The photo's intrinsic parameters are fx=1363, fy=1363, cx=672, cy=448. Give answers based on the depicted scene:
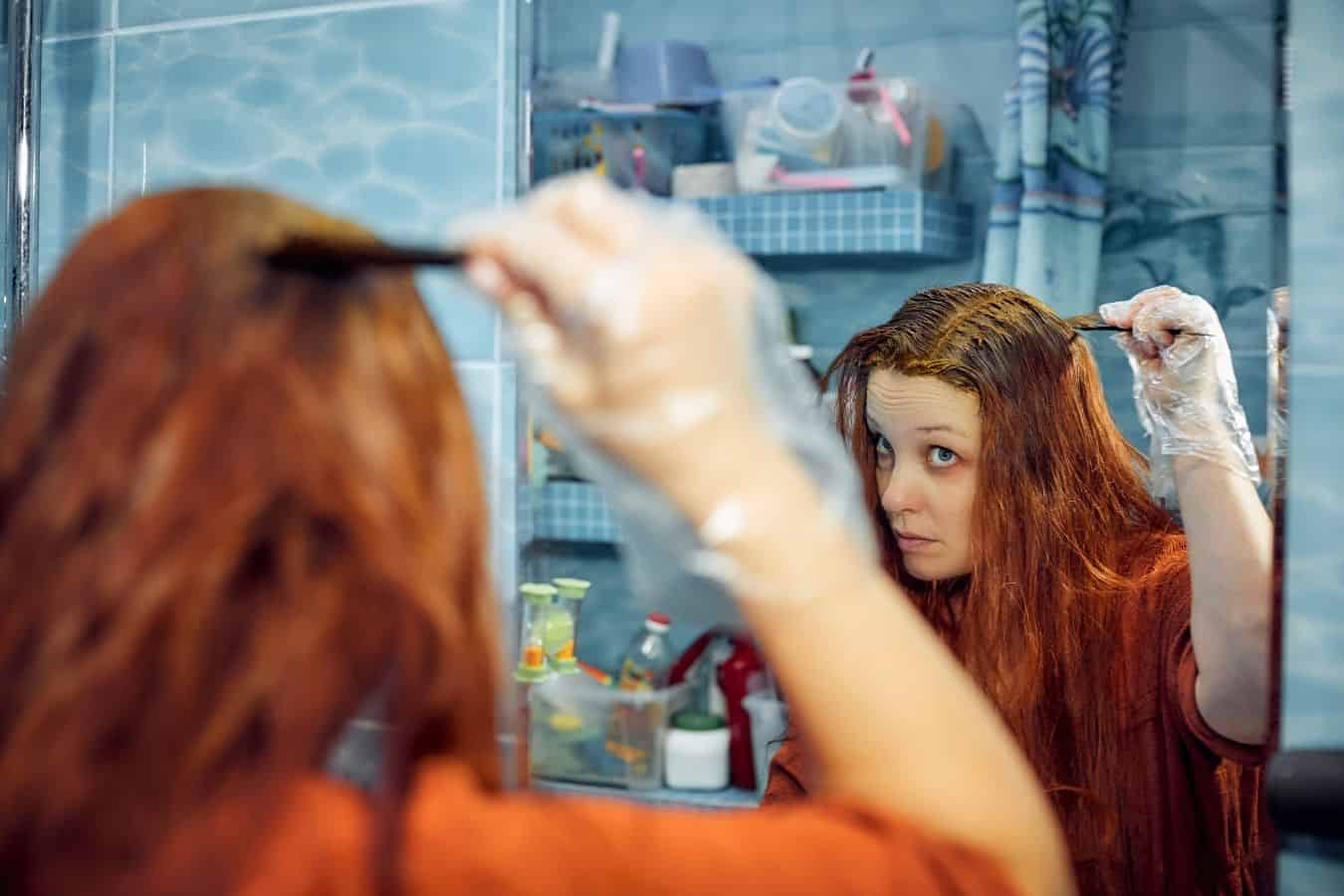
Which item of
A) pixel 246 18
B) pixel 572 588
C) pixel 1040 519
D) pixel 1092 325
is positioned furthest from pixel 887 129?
pixel 246 18

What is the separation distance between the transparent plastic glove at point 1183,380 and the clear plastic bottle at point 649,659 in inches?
20.4

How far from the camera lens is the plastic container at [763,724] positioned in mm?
1396

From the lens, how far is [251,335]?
63cm

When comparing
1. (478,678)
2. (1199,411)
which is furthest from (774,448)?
(1199,411)

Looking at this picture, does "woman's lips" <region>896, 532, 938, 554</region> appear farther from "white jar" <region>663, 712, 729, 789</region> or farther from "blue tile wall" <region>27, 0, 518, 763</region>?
"blue tile wall" <region>27, 0, 518, 763</region>

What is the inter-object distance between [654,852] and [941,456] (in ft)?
2.62

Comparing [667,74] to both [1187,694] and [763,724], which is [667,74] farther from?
[1187,694]

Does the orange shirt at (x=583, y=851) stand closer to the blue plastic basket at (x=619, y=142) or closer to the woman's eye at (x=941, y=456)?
the woman's eye at (x=941, y=456)

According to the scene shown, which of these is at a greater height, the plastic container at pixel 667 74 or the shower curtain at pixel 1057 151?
the plastic container at pixel 667 74

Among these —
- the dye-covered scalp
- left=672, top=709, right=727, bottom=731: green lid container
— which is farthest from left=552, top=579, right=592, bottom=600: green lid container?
the dye-covered scalp

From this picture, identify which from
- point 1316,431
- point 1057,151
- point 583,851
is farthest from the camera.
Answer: point 1057,151

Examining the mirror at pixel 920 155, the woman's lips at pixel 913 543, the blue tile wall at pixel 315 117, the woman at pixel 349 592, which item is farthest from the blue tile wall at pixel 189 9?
the woman at pixel 349 592

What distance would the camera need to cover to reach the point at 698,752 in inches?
55.4

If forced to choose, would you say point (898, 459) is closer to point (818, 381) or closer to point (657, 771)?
point (818, 381)
